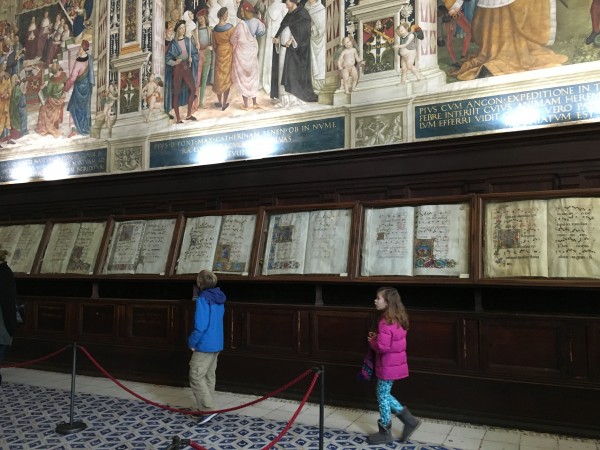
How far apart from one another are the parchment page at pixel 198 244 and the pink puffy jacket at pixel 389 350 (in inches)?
119

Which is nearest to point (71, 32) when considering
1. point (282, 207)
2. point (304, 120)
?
point (304, 120)

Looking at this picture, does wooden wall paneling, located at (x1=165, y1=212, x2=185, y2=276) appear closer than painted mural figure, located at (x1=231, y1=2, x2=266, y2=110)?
Yes

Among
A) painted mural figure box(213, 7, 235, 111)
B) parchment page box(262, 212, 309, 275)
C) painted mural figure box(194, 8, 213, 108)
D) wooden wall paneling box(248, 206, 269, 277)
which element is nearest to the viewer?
parchment page box(262, 212, 309, 275)

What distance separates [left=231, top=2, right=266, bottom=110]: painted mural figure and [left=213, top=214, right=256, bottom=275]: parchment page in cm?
210

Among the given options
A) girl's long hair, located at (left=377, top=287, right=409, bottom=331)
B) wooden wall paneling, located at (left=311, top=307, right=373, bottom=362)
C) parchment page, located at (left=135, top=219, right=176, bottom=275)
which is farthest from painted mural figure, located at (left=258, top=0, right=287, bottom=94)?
girl's long hair, located at (left=377, top=287, right=409, bottom=331)

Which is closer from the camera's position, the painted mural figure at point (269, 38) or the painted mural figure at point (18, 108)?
the painted mural figure at point (269, 38)

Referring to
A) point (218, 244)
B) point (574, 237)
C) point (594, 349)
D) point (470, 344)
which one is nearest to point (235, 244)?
point (218, 244)

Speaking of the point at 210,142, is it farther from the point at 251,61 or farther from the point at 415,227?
the point at 415,227

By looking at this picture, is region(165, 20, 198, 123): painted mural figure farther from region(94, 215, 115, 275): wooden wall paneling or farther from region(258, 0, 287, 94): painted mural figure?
region(94, 215, 115, 275): wooden wall paneling

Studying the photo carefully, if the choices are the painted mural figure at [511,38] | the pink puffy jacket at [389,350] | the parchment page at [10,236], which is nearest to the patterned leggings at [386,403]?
the pink puffy jacket at [389,350]

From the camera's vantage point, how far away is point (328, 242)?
6.10 metres

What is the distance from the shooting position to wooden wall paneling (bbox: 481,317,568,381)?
15.4 feet

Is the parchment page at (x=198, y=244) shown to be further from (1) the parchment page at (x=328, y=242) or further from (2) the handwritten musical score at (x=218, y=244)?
(1) the parchment page at (x=328, y=242)

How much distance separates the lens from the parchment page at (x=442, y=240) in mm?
5305
